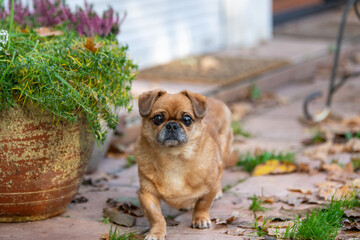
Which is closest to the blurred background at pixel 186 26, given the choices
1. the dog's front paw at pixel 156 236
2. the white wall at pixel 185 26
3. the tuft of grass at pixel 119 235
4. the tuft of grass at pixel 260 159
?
the white wall at pixel 185 26

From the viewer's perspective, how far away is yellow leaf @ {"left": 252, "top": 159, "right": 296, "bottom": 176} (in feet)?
16.2

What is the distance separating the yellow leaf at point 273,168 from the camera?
16.2ft

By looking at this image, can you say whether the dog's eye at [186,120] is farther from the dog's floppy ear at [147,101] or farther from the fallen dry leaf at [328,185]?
the fallen dry leaf at [328,185]

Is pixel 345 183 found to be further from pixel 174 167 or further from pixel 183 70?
pixel 183 70

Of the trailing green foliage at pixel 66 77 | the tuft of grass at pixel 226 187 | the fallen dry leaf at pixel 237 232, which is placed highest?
the trailing green foliage at pixel 66 77

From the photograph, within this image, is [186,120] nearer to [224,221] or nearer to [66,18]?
[224,221]

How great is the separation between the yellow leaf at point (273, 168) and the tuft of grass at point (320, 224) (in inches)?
42.6

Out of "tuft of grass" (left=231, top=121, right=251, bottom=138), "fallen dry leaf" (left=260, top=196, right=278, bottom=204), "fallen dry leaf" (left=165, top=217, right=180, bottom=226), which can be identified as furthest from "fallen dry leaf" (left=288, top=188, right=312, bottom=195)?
"tuft of grass" (left=231, top=121, right=251, bottom=138)

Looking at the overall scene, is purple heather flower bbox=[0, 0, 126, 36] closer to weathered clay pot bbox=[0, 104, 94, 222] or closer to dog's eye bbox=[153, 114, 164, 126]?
weathered clay pot bbox=[0, 104, 94, 222]

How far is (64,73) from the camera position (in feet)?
12.0

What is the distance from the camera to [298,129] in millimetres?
6391

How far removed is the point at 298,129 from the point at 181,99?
299 cm

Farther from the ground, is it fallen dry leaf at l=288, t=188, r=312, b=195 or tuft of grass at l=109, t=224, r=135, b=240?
tuft of grass at l=109, t=224, r=135, b=240

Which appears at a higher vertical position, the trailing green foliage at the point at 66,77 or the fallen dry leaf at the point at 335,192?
the trailing green foliage at the point at 66,77
